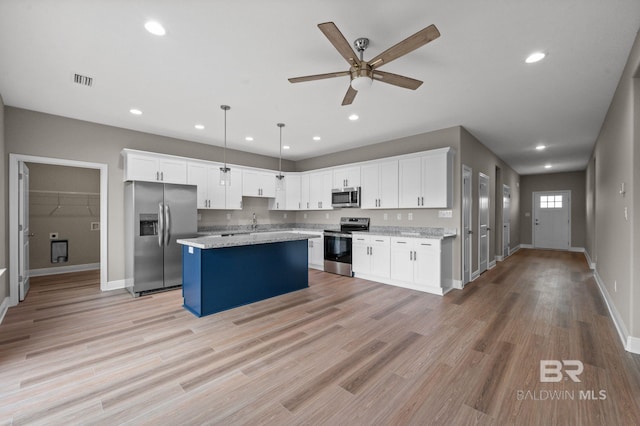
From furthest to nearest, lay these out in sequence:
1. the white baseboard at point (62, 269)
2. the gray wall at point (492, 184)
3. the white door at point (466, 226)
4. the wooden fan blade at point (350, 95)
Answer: the white baseboard at point (62, 269) → the gray wall at point (492, 184) → the white door at point (466, 226) → the wooden fan blade at point (350, 95)

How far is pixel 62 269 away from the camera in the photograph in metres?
5.99

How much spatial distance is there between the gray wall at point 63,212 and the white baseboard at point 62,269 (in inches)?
2.5

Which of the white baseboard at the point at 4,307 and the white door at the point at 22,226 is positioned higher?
the white door at the point at 22,226

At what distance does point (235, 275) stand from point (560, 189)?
452 inches

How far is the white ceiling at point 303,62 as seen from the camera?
212 centimetres

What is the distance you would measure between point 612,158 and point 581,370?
2.98 meters

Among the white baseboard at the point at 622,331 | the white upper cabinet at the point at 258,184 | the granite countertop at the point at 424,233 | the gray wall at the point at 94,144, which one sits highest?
the gray wall at the point at 94,144

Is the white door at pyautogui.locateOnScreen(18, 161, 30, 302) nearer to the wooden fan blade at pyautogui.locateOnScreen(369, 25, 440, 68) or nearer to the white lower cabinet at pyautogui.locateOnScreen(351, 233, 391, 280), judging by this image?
the wooden fan blade at pyautogui.locateOnScreen(369, 25, 440, 68)

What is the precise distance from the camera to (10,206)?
3.87m

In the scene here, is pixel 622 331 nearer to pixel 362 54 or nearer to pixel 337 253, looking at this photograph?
pixel 362 54

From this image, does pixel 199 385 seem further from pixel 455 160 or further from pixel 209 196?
pixel 455 160

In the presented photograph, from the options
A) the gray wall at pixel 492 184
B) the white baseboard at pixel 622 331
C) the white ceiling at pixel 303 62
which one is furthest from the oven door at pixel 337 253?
the white baseboard at pixel 622 331

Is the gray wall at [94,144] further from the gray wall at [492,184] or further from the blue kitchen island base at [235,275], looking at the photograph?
the gray wall at [492,184]

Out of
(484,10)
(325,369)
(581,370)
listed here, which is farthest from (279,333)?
(484,10)
